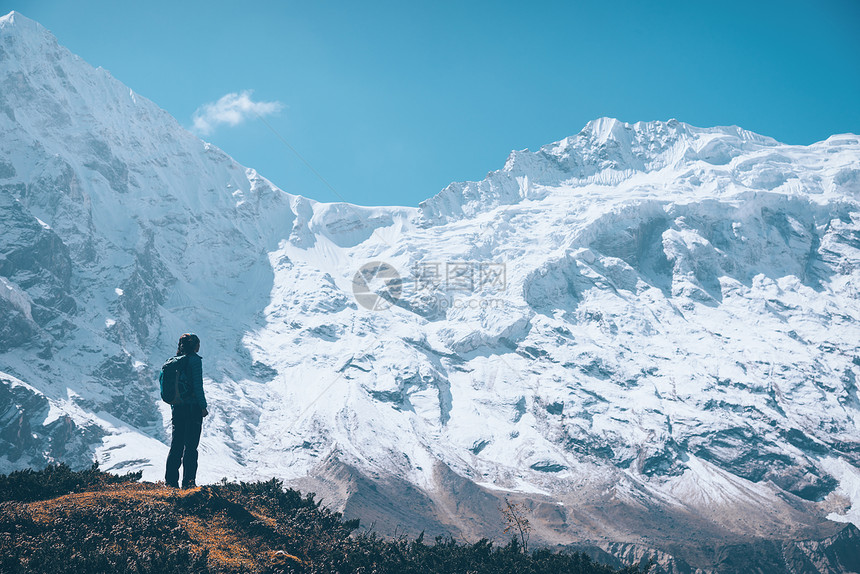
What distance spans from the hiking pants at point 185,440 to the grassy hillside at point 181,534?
0.75 m

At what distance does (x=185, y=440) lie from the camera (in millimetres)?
24719

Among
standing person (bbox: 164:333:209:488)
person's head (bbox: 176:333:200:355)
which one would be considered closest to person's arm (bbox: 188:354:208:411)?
standing person (bbox: 164:333:209:488)

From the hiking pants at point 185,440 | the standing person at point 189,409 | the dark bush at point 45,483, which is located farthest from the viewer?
the hiking pants at point 185,440

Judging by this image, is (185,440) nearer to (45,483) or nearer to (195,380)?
(195,380)

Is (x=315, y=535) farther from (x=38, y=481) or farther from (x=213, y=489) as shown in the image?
(x=38, y=481)

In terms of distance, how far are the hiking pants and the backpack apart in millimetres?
418

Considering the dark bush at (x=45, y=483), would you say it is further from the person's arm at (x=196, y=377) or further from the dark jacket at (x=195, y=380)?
the person's arm at (x=196, y=377)

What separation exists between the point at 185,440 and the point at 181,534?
3.17m

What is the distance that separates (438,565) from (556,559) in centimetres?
605

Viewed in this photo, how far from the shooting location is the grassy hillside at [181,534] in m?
20.6

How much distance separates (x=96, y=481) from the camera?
2577 cm

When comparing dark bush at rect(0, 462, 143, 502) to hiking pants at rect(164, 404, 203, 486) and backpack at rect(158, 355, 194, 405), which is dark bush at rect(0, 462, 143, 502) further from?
backpack at rect(158, 355, 194, 405)

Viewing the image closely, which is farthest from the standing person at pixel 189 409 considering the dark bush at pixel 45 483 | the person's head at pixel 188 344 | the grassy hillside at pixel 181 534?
the dark bush at pixel 45 483

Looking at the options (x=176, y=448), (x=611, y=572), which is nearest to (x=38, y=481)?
(x=176, y=448)
